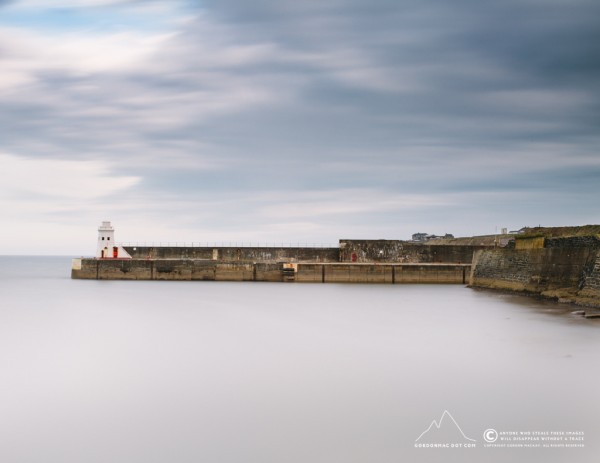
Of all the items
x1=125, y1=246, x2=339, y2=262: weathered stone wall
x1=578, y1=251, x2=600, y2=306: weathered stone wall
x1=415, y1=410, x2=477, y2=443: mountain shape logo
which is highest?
x1=125, y1=246, x2=339, y2=262: weathered stone wall

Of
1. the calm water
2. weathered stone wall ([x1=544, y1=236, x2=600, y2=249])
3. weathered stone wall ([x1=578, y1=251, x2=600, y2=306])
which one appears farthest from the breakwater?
weathered stone wall ([x1=578, y1=251, x2=600, y2=306])

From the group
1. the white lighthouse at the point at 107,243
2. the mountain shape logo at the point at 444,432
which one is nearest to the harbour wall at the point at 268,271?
the white lighthouse at the point at 107,243

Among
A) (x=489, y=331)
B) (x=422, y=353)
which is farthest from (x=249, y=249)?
(x=422, y=353)

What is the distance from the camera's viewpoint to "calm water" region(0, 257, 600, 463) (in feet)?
21.0

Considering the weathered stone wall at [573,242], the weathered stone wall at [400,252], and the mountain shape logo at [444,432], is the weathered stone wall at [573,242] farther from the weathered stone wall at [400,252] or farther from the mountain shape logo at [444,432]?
the weathered stone wall at [400,252]

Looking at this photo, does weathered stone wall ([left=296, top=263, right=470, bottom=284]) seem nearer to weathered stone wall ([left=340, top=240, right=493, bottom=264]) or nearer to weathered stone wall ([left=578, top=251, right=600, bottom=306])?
weathered stone wall ([left=340, top=240, right=493, bottom=264])

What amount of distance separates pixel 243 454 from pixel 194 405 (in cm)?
171

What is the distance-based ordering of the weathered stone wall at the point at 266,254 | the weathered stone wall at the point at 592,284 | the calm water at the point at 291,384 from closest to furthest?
1. the calm water at the point at 291,384
2. the weathered stone wall at the point at 592,284
3. the weathered stone wall at the point at 266,254

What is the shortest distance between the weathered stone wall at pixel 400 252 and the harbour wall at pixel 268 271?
7.59 feet

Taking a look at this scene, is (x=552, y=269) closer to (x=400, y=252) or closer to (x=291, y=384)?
(x=291, y=384)

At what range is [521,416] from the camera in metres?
7.14

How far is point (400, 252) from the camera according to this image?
1213 inches

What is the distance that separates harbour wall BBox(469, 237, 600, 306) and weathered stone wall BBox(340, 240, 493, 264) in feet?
19.9

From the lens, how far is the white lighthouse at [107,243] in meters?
31.0
